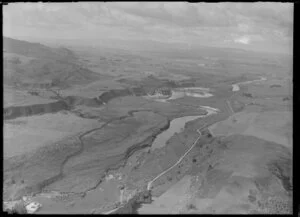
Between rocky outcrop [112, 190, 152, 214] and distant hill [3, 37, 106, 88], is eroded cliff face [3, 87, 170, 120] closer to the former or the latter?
distant hill [3, 37, 106, 88]

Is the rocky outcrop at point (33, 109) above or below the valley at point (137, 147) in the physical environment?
above

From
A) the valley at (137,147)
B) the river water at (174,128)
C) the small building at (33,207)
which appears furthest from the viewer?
the river water at (174,128)

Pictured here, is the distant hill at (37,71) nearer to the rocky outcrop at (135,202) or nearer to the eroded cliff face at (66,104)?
the eroded cliff face at (66,104)

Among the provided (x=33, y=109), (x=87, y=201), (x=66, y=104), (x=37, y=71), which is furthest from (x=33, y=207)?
(x=37, y=71)

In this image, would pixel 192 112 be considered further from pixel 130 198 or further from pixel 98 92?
pixel 130 198

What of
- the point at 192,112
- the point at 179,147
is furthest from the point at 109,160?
the point at 192,112

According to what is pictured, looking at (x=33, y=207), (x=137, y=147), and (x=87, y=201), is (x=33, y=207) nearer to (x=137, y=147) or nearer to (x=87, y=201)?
(x=87, y=201)

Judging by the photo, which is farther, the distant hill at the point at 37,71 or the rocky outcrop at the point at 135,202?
the distant hill at the point at 37,71

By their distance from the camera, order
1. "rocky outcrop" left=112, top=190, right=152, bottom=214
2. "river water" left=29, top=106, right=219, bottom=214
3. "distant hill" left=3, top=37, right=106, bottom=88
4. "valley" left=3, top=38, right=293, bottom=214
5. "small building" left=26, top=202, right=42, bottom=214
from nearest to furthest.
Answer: "rocky outcrop" left=112, top=190, right=152, bottom=214 → "small building" left=26, top=202, right=42, bottom=214 → "river water" left=29, top=106, right=219, bottom=214 → "valley" left=3, top=38, right=293, bottom=214 → "distant hill" left=3, top=37, right=106, bottom=88

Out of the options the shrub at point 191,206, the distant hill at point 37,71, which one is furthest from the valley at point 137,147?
the distant hill at point 37,71

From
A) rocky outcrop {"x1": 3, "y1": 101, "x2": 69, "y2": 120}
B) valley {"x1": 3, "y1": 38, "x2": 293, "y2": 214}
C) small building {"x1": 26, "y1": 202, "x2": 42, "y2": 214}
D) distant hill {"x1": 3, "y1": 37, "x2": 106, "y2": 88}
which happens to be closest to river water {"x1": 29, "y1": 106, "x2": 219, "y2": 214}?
valley {"x1": 3, "y1": 38, "x2": 293, "y2": 214}

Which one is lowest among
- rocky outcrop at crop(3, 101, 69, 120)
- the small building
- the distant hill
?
the small building

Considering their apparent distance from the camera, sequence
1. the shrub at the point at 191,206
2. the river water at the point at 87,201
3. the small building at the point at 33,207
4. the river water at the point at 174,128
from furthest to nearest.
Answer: the river water at the point at 174,128, the river water at the point at 87,201, the small building at the point at 33,207, the shrub at the point at 191,206
